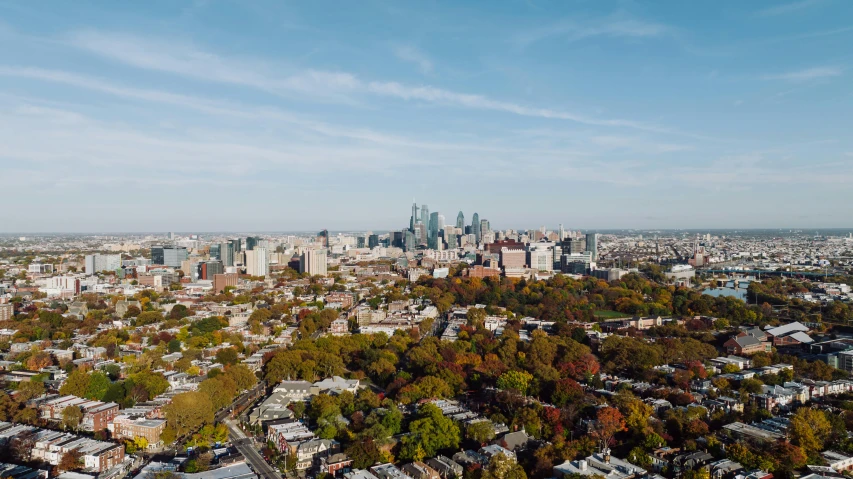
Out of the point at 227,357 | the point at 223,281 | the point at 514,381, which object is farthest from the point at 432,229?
the point at 514,381

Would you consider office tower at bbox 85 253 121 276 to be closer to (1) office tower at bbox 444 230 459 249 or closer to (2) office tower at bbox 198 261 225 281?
(2) office tower at bbox 198 261 225 281

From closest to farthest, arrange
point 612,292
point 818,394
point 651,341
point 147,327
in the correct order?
point 818,394 → point 651,341 → point 147,327 → point 612,292

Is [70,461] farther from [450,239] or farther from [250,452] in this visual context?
[450,239]

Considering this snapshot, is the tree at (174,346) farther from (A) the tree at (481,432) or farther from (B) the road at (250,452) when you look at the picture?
(A) the tree at (481,432)

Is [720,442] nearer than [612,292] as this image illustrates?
Yes

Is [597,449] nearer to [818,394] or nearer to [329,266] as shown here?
[818,394]

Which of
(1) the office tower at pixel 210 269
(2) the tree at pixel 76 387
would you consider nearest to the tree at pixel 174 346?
(2) the tree at pixel 76 387

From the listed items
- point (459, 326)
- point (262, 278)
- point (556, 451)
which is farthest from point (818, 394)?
point (262, 278)
